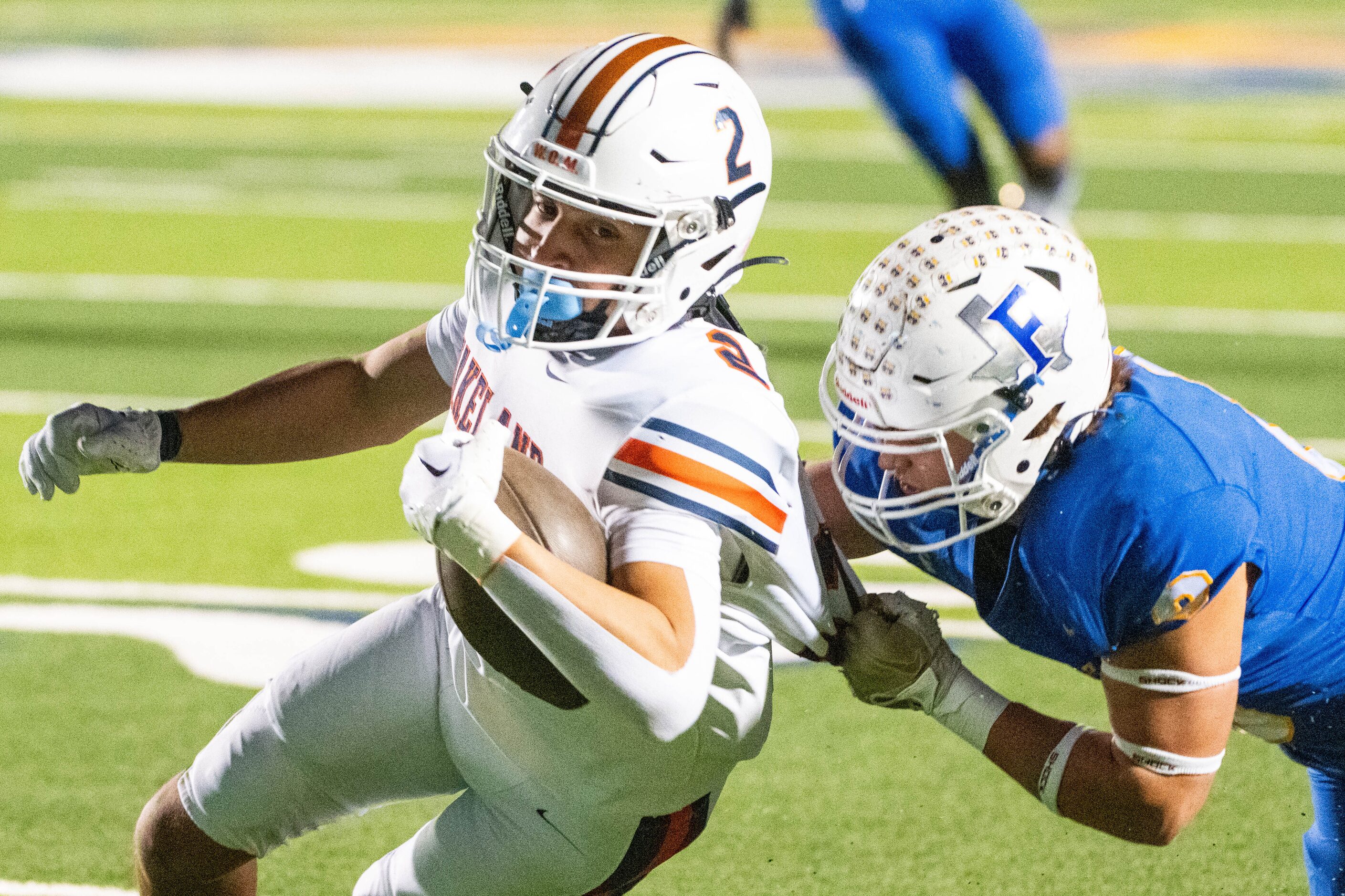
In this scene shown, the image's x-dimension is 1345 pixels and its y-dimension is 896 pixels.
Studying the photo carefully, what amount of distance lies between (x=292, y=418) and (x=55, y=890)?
103 cm

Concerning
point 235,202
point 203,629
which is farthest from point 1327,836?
point 235,202

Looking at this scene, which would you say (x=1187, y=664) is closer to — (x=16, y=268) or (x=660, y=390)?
(x=660, y=390)

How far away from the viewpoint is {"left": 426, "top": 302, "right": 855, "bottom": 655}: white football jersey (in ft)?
7.46

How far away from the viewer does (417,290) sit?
824 cm

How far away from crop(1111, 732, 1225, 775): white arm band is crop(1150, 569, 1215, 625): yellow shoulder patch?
0.19 metres

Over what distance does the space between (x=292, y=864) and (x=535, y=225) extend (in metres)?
1.44

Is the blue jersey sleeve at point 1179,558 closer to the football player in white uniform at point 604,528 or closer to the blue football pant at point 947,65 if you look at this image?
the football player in white uniform at point 604,528

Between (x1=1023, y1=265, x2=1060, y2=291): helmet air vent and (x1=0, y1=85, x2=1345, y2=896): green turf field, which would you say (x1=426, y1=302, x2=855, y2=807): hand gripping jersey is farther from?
(x1=0, y1=85, x2=1345, y2=896): green turf field

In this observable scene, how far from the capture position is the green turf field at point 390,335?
11.3 feet

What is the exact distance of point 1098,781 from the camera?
2443mm

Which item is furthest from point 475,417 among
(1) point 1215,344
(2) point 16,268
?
(2) point 16,268

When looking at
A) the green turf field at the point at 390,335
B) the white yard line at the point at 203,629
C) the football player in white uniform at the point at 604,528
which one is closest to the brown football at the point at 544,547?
the football player in white uniform at the point at 604,528

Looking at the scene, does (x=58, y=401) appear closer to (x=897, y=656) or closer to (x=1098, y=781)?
(x=897, y=656)

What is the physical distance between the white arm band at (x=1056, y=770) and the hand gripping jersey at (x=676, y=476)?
35cm
